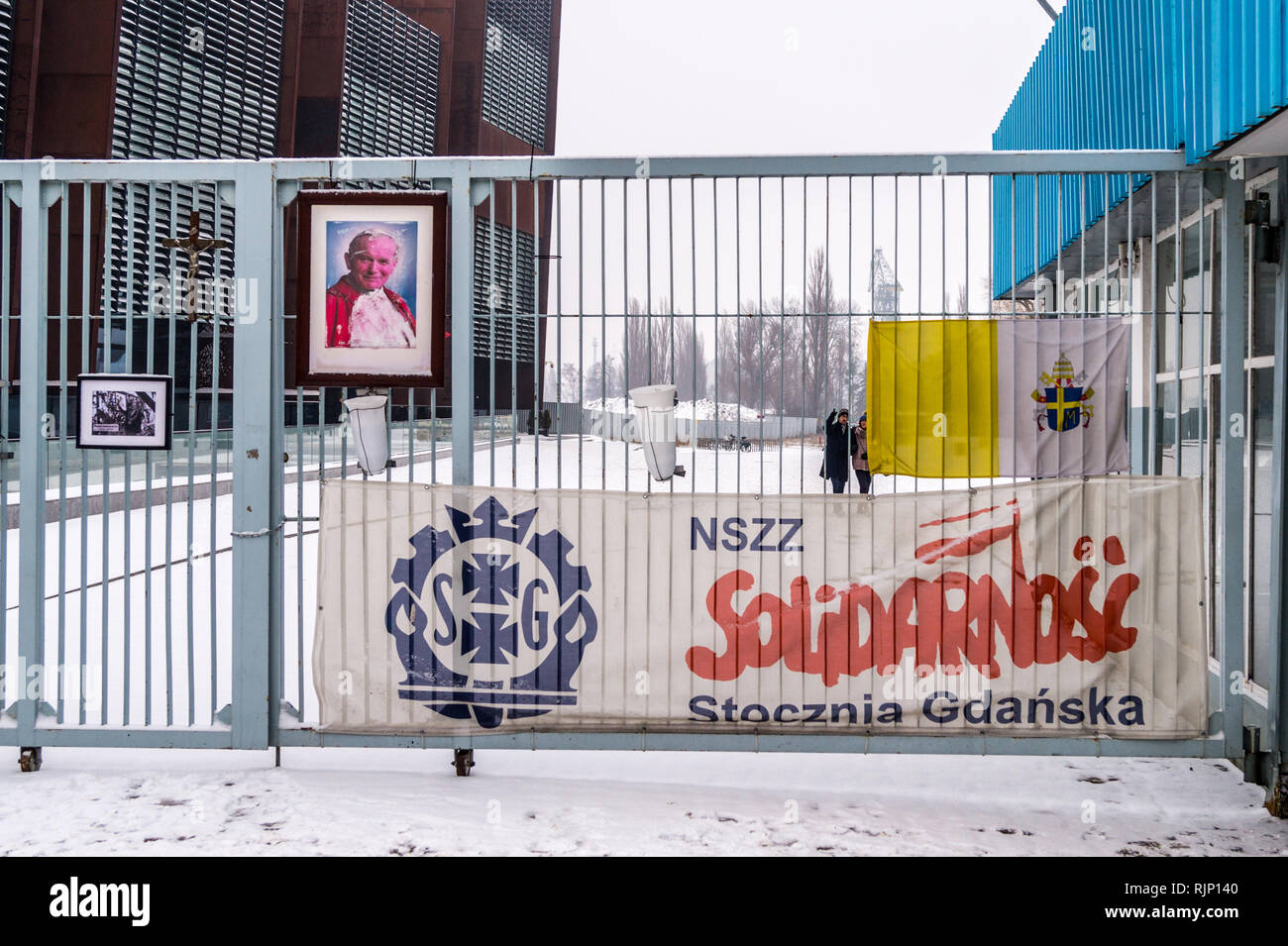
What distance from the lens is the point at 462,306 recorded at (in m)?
4.72

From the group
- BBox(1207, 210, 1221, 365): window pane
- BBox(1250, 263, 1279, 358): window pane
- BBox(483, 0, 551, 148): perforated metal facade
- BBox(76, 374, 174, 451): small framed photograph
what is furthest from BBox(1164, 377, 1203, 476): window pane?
BBox(483, 0, 551, 148): perforated metal facade

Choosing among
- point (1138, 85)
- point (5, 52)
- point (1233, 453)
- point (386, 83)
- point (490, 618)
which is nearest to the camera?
point (1233, 453)

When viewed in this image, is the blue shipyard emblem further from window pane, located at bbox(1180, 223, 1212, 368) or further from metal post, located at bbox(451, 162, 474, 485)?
window pane, located at bbox(1180, 223, 1212, 368)

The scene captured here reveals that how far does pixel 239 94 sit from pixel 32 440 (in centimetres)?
2366

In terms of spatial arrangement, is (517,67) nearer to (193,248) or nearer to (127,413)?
(193,248)

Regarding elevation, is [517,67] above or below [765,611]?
above

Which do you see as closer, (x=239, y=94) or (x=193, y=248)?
(x=193, y=248)

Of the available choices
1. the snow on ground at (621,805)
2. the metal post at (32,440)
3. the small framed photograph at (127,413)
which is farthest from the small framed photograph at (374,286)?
the snow on ground at (621,805)

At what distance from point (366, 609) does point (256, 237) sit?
189cm

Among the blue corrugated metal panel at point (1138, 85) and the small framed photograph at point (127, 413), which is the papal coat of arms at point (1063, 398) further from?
the small framed photograph at point (127, 413)

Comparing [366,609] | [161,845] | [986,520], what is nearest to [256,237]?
[366,609]

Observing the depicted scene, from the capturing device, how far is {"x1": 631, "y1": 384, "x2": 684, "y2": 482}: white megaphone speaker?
472 cm

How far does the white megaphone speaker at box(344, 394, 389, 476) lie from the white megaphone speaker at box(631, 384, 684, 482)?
4.12 feet

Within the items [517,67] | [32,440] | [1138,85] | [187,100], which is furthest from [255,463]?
[517,67]
